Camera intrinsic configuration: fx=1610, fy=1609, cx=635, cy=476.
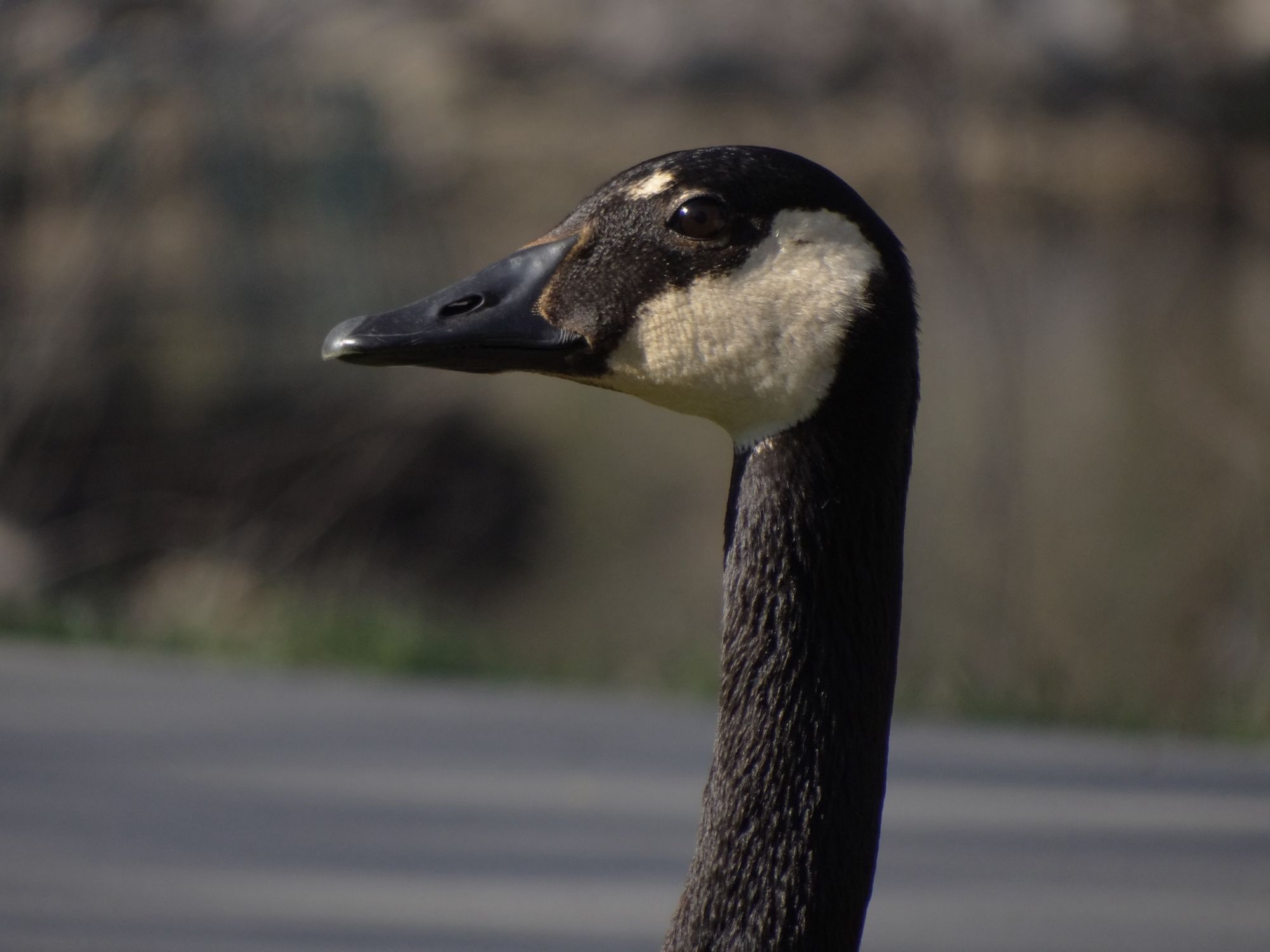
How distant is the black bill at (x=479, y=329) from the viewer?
1.92m

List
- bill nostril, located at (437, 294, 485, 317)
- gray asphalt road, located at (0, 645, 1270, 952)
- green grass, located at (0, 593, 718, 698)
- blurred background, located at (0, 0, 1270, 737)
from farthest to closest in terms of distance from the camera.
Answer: blurred background, located at (0, 0, 1270, 737)
green grass, located at (0, 593, 718, 698)
gray asphalt road, located at (0, 645, 1270, 952)
bill nostril, located at (437, 294, 485, 317)

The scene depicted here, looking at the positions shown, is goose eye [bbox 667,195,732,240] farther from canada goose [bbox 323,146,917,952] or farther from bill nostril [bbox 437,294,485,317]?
bill nostril [bbox 437,294,485,317]

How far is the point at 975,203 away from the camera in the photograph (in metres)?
8.15

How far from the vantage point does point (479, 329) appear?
1.96 meters

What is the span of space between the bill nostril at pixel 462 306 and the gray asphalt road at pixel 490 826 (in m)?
1.18

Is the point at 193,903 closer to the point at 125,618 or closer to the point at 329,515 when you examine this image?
the point at 125,618

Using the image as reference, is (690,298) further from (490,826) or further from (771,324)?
(490,826)

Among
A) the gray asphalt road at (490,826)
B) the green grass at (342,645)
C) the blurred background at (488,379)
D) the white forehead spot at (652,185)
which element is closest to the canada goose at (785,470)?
the white forehead spot at (652,185)

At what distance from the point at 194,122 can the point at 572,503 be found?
4.87m

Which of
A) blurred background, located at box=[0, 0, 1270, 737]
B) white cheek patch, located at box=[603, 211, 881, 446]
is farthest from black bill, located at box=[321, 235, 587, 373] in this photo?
blurred background, located at box=[0, 0, 1270, 737]

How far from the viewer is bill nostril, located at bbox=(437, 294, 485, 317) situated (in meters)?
1.98

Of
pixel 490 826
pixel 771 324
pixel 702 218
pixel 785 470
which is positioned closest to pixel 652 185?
pixel 702 218

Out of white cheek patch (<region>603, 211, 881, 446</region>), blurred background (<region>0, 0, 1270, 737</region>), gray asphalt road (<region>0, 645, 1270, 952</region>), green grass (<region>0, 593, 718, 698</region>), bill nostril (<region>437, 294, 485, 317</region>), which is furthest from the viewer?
blurred background (<region>0, 0, 1270, 737</region>)

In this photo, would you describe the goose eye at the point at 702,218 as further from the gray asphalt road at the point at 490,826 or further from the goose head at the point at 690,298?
the gray asphalt road at the point at 490,826
